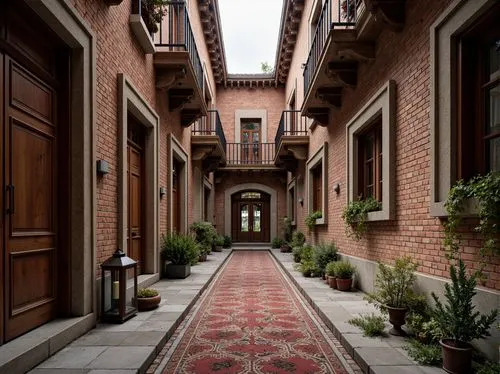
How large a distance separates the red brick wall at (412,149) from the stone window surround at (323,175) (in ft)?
10.4

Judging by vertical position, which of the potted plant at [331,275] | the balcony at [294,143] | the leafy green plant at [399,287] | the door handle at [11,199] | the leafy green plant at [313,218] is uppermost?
the balcony at [294,143]

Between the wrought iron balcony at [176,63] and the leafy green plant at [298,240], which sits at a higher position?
the wrought iron balcony at [176,63]

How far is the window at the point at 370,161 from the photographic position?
692 centimetres

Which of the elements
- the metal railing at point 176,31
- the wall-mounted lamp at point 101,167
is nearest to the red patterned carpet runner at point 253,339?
the wall-mounted lamp at point 101,167

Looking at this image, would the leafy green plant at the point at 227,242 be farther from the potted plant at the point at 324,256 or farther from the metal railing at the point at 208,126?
the potted plant at the point at 324,256

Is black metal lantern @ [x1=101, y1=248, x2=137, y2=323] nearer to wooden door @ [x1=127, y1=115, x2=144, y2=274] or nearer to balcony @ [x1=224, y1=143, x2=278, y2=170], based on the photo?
wooden door @ [x1=127, y1=115, x2=144, y2=274]

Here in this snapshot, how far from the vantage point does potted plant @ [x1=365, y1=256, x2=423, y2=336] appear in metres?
4.41

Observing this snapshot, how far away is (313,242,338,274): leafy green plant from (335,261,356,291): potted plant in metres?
1.26

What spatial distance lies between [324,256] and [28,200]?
6.25 meters

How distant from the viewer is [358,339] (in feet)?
13.9

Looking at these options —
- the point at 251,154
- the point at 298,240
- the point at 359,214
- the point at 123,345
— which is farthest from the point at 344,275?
the point at 251,154

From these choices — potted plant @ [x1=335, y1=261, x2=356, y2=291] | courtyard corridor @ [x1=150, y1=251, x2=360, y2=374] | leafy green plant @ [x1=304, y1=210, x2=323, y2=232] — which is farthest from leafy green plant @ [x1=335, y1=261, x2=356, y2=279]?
leafy green plant @ [x1=304, y1=210, x2=323, y2=232]

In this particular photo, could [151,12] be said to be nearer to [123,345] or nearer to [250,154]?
[123,345]

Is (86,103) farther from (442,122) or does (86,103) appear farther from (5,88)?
(442,122)
